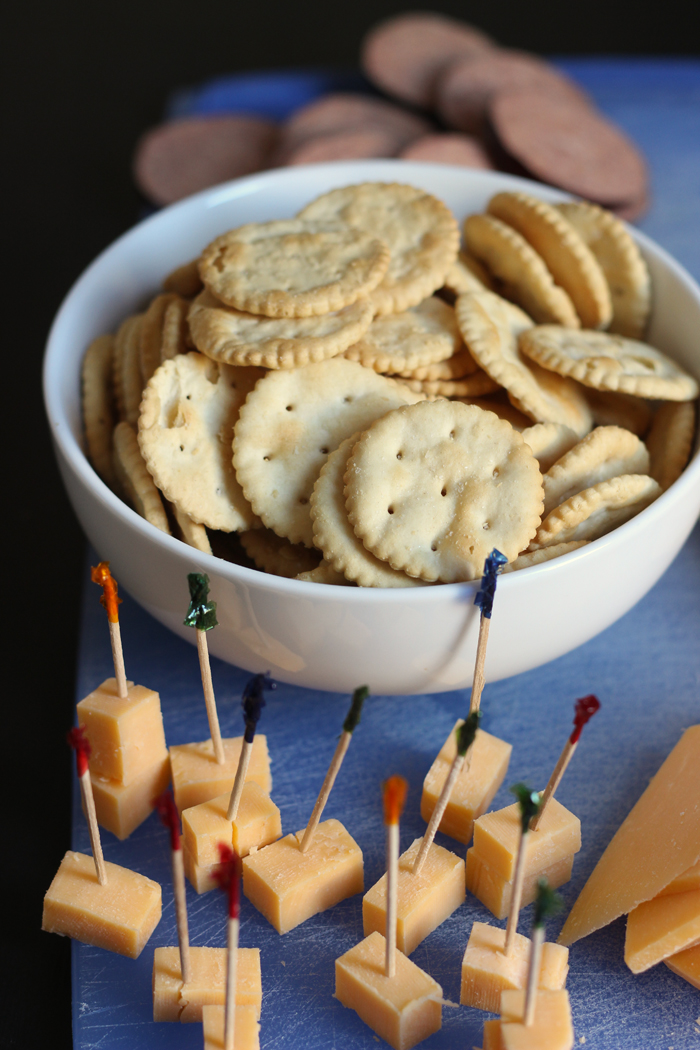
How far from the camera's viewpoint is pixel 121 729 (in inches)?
34.9

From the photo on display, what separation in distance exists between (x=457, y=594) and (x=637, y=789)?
32cm

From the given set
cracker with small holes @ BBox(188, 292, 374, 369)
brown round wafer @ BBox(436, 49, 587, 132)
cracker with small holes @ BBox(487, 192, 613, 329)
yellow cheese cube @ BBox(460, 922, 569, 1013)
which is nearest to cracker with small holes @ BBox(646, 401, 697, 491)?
cracker with small holes @ BBox(487, 192, 613, 329)

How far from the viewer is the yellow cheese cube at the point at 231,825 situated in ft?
2.86

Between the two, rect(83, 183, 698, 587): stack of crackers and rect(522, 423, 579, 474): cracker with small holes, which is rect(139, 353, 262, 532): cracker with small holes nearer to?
rect(83, 183, 698, 587): stack of crackers

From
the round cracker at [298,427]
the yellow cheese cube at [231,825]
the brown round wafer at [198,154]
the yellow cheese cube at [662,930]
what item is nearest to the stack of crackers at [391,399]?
the round cracker at [298,427]

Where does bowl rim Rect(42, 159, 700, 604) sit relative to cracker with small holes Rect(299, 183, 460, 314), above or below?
below

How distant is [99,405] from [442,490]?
1.33 ft

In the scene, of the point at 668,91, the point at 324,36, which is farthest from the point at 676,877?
the point at 324,36

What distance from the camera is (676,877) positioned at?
0.82 metres

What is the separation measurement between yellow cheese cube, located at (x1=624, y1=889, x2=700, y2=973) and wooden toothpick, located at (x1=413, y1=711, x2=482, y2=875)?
19cm

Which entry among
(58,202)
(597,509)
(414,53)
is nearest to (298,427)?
(597,509)

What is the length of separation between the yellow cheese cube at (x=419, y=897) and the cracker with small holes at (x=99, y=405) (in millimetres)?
506

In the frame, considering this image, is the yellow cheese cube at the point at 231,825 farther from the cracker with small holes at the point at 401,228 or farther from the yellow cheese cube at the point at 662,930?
the cracker with small holes at the point at 401,228

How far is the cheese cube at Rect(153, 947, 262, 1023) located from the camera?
782mm
